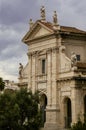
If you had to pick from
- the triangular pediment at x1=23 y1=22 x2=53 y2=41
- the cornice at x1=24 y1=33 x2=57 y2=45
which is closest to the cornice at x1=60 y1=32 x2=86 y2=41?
the cornice at x1=24 y1=33 x2=57 y2=45

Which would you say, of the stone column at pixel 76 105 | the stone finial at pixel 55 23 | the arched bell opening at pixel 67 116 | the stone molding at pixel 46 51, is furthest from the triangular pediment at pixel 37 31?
the stone column at pixel 76 105

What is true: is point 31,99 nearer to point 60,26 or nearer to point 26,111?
point 26,111

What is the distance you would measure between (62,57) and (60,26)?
5.13 meters

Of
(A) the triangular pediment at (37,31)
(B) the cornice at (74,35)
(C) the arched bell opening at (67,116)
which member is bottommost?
(C) the arched bell opening at (67,116)

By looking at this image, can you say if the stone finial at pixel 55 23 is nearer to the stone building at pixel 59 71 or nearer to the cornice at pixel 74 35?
the stone building at pixel 59 71

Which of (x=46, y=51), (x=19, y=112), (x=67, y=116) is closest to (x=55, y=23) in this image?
(x=46, y=51)

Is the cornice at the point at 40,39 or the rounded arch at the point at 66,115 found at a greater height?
the cornice at the point at 40,39

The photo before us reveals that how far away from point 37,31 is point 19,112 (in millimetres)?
17754

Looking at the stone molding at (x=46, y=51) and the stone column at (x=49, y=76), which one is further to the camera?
the stone column at (x=49, y=76)

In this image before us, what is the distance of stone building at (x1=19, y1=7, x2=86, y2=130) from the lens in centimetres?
5288

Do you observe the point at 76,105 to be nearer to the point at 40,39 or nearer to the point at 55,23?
the point at 55,23

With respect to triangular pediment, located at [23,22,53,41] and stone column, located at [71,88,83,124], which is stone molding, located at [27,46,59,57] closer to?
triangular pediment, located at [23,22,53,41]

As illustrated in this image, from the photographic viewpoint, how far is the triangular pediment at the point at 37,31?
59013mm

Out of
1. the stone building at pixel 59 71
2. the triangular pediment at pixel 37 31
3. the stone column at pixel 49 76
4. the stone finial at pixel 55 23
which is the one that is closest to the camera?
the stone building at pixel 59 71
